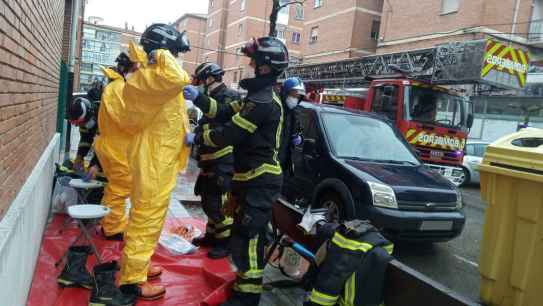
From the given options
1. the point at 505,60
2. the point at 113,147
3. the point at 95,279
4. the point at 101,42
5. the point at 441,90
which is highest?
the point at 101,42

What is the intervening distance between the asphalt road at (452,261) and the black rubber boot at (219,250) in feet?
7.39

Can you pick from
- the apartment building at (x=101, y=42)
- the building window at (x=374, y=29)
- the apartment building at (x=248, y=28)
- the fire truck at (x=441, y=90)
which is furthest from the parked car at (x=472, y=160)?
the apartment building at (x=101, y=42)

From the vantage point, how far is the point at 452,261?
17.6ft

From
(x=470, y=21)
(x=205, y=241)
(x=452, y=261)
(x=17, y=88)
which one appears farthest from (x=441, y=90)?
(x=470, y=21)

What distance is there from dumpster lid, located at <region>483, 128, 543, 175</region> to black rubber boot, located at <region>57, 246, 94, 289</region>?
3.16m

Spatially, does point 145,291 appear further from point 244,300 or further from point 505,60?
point 505,60

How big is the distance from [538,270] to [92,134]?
4546 mm

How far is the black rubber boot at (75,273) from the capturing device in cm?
333

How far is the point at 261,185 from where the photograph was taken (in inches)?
128

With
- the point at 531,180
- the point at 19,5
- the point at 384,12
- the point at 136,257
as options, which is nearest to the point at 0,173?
the point at 19,5

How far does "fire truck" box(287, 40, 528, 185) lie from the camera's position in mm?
7871

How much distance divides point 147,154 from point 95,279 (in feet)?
3.33

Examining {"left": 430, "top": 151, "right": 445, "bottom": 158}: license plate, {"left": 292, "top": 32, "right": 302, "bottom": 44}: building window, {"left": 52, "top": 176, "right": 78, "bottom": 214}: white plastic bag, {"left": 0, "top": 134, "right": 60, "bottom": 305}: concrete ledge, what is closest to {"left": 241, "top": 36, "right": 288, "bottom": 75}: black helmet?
{"left": 0, "top": 134, "right": 60, "bottom": 305}: concrete ledge

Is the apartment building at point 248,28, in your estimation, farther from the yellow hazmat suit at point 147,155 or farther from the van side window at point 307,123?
the yellow hazmat suit at point 147,155
